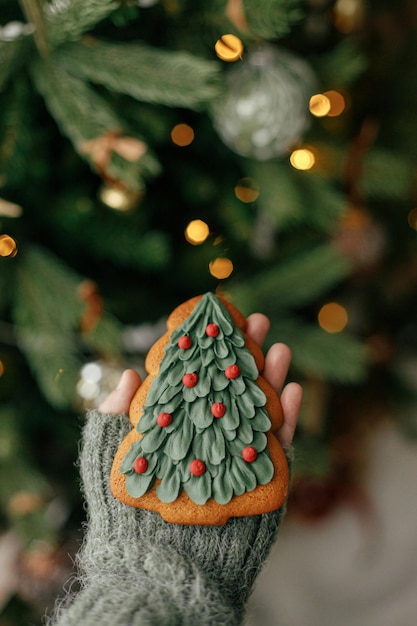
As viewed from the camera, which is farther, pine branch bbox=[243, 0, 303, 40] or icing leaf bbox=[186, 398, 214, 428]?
pine branch bbox=[243, 0, 303, 40]

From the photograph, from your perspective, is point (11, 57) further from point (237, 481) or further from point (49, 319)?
point (237, 481)

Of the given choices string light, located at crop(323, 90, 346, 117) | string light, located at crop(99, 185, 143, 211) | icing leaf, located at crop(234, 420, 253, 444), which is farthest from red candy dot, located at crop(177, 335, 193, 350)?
string light, located at crop(323, 90, 346, 117)

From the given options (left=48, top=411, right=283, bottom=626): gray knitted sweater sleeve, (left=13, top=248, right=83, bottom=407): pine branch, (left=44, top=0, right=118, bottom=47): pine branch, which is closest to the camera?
(left=48, top=411, right=283, bottom=626): gray knitted sweater sleeve

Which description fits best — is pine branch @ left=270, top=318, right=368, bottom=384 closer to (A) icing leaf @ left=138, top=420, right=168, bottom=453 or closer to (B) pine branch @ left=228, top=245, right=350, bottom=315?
(B) pine branch @ left=228, top=245, right=350, bottom=315

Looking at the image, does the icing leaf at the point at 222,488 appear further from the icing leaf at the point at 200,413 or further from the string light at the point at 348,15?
the string light at the point at 348,15

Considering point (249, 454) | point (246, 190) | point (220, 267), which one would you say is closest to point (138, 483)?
point (249, 454)
